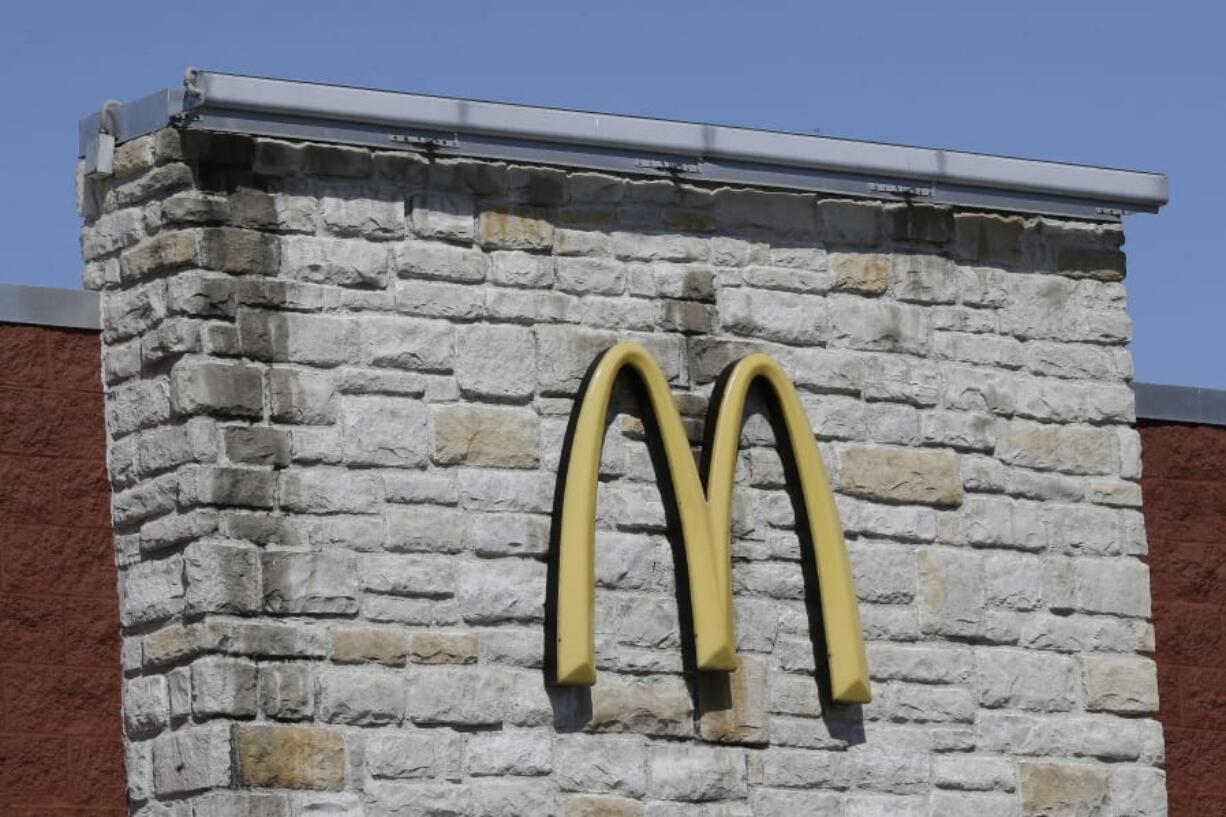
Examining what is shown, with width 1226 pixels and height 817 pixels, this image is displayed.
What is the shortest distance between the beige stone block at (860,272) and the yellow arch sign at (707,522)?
53 centimetres

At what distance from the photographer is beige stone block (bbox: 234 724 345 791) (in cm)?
857

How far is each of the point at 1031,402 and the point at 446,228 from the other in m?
2.31

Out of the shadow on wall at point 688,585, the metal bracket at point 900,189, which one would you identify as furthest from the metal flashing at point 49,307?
the metal bracket at point 900,189

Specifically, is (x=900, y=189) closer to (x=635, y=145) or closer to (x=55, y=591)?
(x=635, y=145)

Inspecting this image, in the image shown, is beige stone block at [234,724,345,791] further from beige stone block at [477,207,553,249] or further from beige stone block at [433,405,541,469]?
beige stone block at [477,207,553,249]

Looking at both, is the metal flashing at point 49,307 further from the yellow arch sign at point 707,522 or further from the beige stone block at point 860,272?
the beige stone block at point 860,272

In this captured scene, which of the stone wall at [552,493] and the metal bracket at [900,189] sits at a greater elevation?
the metal bracket at [900,189]

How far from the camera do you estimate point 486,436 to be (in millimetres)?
9156

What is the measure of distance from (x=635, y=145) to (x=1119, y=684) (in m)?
2.61

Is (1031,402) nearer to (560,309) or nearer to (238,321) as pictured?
(560,309)

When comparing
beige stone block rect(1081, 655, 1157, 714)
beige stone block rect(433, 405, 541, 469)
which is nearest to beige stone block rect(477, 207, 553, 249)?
beige stone block rect(433, 405, 541, 469)

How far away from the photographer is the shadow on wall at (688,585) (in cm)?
907

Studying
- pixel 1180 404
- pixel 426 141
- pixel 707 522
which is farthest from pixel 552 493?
pixel 1180 404

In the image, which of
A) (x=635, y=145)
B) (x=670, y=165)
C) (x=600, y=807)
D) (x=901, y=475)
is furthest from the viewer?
(x=901, y=475)
